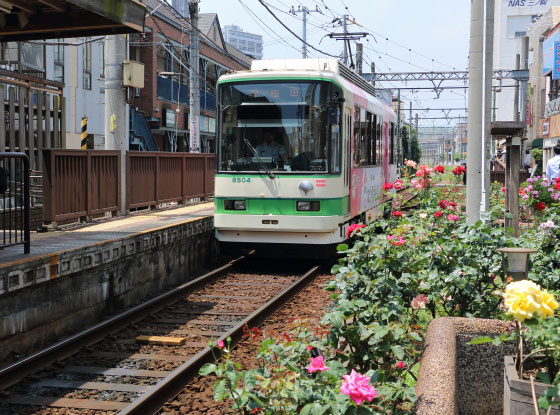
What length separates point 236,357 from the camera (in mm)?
7336

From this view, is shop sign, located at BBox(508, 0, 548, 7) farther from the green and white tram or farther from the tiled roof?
the green and white tram

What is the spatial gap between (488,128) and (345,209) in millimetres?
4238

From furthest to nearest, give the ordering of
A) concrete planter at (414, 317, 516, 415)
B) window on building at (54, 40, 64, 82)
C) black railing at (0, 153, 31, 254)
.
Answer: window on building at (54, 40, 64, 82), black railing at (0, 153, 31, 254), concrete planter at (414, 317, 516, 415)

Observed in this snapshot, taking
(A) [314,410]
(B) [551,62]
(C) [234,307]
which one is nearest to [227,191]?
(C) [234,307]

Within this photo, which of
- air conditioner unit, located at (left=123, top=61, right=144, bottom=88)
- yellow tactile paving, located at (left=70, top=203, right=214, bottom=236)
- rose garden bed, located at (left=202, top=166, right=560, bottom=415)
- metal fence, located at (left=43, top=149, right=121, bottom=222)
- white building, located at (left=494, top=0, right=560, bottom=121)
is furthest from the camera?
white building, located at (left=494, top=0, right=560, bottom=121)

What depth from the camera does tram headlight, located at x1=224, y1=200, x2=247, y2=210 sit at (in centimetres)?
1258

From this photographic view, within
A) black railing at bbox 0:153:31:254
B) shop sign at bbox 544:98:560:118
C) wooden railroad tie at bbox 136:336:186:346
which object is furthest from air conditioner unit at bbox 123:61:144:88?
shop sign at bbox 544:98:560:118

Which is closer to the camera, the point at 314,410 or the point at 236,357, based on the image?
the point at 314,410

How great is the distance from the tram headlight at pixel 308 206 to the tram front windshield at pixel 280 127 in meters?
0.52

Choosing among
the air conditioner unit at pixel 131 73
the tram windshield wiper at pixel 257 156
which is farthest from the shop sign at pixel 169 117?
the tram windshield wiper at pixel 257 156

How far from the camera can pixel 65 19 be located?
9000mm

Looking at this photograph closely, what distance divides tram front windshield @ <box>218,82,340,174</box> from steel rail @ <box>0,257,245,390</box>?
8.56 ft

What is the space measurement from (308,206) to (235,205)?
129 cm

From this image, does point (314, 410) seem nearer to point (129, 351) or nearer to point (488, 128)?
point (129, 351)
